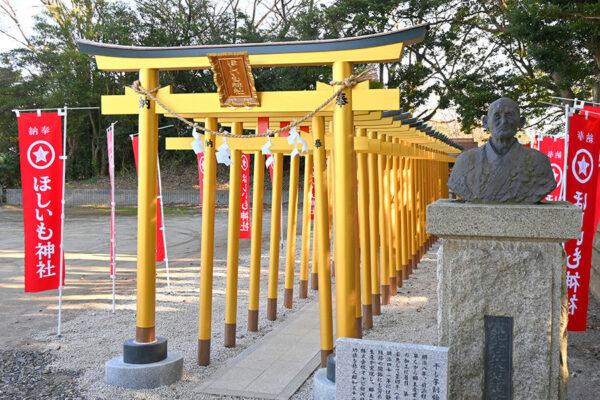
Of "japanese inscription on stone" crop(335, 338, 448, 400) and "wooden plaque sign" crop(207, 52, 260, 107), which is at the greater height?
"wooden plaque sign" crop(207, 52, 260, 107)

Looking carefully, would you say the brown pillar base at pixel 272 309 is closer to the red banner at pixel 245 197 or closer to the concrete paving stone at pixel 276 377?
the concrete paving stone at pixel 276 377

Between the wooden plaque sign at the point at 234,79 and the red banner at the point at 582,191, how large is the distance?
364 centimetres

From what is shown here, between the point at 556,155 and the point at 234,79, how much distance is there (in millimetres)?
6574

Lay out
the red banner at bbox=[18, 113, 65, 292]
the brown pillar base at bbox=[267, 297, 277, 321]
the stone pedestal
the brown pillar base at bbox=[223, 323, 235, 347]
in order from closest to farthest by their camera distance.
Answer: the stone pedestal < the brown pillar base at bbox=[223, 323, 235, 347] < the red banner at bbox=[18, 113, 65, 292] < the brown pillar base at bbox=[267, 297, 277, 321]

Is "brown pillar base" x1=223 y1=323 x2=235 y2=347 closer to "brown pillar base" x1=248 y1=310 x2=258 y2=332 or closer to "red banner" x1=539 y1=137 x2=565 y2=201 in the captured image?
"brown pillar base" x1=248 y1=310 x2=258 y2=332

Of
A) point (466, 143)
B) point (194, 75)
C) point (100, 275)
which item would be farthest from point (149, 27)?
point (100, 275)

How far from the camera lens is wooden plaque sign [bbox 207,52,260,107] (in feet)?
16.5

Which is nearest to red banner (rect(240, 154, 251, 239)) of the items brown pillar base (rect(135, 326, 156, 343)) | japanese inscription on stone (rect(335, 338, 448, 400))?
brown pillar base (rect(135, 326, 156, 343))

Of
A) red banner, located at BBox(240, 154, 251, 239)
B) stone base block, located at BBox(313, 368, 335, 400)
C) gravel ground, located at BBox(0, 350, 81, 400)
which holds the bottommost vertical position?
gravel ground, located at BBox(0, 350, 81, 400)

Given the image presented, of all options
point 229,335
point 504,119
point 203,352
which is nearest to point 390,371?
point 504,119

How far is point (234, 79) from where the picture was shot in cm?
512

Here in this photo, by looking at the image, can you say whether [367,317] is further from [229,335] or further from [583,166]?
[583,166]

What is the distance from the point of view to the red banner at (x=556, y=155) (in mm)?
9180

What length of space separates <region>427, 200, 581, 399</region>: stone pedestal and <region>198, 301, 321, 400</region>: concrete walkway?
6.87ft
